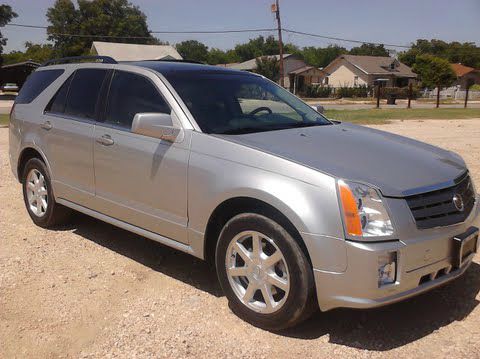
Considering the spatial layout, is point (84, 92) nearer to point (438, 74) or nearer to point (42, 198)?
point (42, 198)

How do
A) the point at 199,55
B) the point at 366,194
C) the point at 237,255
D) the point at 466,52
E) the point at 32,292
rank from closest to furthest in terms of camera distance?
1. the point at 366,194
2. the point at 237,255
3. the point at 32,292
4. the point at 466,52
5. the point at 199,55

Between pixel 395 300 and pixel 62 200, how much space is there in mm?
3473

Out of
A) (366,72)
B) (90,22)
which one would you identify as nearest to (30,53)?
(90,22)

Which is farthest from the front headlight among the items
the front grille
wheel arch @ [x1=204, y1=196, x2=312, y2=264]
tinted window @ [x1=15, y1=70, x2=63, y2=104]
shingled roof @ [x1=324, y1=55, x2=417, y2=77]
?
shingled roof @ [x1=324, y1=55, x2=417, y2=77]


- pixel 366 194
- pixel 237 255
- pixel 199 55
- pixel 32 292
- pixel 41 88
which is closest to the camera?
pixel 366 194

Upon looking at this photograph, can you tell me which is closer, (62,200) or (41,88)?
(62,200)

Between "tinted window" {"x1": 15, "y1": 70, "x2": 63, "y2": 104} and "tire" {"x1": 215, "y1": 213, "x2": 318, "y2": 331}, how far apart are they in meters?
3.11

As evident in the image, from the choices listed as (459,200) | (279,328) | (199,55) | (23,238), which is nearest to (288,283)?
(279,328)

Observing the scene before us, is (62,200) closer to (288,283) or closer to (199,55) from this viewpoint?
(288,283)

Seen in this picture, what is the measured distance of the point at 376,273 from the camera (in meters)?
2.94

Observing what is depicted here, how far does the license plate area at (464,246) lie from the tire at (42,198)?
3.88 m

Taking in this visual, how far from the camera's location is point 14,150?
5.93 meters

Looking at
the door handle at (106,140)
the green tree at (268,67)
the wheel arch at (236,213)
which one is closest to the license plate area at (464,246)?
the wheel arch at (236,213)

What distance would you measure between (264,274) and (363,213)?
79 cm
